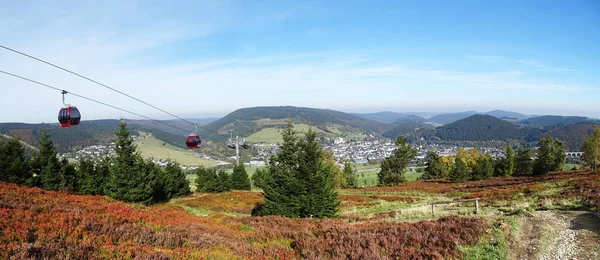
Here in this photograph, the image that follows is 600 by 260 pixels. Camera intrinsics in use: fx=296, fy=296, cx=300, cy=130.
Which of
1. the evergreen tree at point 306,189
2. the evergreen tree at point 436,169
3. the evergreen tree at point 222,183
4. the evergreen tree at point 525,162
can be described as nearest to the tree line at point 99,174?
the evergreen tree at point 222,183

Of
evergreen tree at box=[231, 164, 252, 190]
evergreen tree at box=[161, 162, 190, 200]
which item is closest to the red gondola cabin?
evergreen tree at box=[161, 162, 190, 200]

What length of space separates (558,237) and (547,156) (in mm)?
70936

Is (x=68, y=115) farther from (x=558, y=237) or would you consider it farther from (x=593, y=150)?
(x=593, y=150)

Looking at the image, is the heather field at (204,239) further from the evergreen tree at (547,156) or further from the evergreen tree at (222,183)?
the evergreen tree at (547,156)

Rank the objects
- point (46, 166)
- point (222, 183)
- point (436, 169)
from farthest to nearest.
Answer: point (436, 169) < point (222, 183) < point (46, 166)

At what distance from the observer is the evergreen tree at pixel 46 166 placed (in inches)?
1693

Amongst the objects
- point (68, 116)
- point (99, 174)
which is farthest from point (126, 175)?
point (68, 116)

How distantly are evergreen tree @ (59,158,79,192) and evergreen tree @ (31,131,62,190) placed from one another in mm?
550

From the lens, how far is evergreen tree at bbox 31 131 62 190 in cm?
4300

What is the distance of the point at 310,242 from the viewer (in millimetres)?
11289

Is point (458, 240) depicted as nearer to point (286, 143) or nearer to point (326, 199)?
point (326, 199)

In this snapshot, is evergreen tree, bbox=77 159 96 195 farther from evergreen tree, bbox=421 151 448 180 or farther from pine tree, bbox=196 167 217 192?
evergreen tree, bbox=421 151 448 180

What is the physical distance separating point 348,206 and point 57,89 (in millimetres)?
27946

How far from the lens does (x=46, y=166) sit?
43469 millimetres
